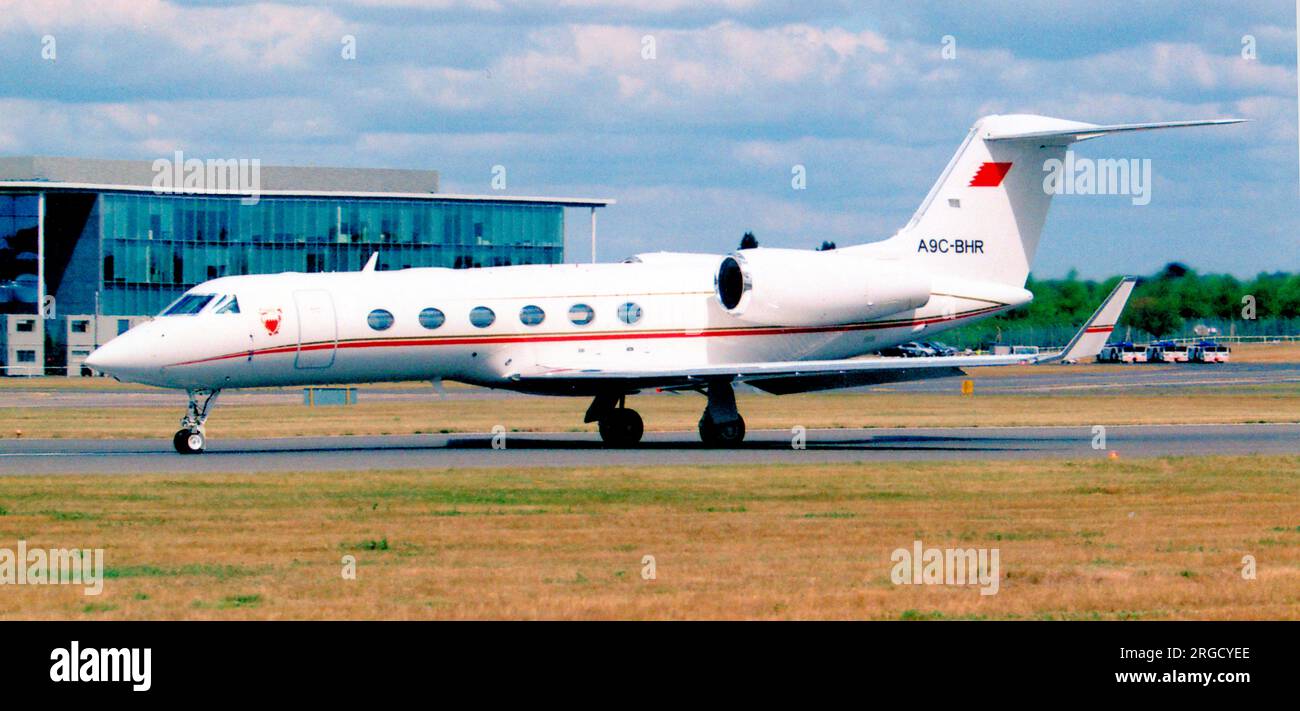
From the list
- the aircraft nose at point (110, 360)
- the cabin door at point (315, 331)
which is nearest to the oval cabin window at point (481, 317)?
the cabin door at point (315, 331)

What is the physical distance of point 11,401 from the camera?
2217 inches

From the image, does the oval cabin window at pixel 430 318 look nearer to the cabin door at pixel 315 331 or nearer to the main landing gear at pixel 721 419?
the cabin door at pixel 315 331

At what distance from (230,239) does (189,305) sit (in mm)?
68896

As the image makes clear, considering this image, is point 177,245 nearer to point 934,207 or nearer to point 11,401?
point 11,401

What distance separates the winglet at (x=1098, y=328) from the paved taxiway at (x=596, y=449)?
1.85 meters

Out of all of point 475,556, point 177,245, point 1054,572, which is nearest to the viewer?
point 1054,572

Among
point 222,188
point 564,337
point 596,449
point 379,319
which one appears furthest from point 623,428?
point 222,188

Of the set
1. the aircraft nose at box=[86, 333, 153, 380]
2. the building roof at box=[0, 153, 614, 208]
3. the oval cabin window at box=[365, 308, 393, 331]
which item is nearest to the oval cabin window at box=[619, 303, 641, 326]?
the oval cabin window at box=[365, 308, 393, 331]

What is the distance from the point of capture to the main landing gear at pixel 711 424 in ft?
110

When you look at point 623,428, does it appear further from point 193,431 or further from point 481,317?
point 193,431

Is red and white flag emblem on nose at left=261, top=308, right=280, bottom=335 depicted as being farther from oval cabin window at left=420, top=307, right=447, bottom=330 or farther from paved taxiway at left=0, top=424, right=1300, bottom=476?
oval cabin window at left=420, top=307, right=447, bottom=330

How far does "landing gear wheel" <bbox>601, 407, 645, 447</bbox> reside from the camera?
3419cm
